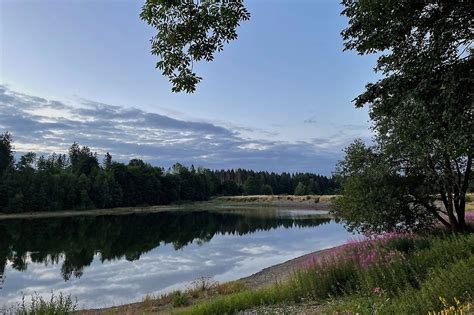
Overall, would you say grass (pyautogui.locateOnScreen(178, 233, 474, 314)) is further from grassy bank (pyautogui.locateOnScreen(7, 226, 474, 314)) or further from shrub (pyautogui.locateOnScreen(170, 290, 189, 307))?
shrub (pyautogui.locateOnScreen(170, 290, 189, 307))

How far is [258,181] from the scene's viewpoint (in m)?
161

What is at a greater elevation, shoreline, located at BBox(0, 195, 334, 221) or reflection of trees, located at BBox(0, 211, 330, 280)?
shoreline, located at BBox(0, 195, 334, 221)

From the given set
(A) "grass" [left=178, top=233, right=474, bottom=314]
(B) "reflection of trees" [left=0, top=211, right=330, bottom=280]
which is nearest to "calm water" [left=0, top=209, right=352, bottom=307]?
(B) "reflection of trees" [left=0, top=211, right=330, bottom=280]

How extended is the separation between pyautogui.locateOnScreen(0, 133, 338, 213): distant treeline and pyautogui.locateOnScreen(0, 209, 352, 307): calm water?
125 ft

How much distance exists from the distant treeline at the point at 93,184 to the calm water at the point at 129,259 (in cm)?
3817

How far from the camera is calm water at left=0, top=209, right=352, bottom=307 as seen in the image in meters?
20.5

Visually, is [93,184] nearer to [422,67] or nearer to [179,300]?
[179,300]

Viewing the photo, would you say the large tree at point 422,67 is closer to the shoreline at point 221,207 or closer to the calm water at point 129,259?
the calm water at point 129,259

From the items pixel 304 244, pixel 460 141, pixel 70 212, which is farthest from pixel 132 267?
pixel 70 212

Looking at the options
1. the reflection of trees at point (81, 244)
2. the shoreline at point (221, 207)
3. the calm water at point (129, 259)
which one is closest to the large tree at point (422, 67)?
the calm water at point (129, 259)

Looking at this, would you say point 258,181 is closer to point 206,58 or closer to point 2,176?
A: point 2,176

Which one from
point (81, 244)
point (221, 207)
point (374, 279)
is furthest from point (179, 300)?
point (221, 207)

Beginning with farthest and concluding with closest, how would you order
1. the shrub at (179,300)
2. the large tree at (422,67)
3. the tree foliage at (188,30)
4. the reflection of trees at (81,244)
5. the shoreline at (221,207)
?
1. the shoreline at (221,207)
2. the reflection of trees at (81,244)
3. the shrub at (179,300)
4. the large tree at (422,67)
5. the tree foliage at (188,30)

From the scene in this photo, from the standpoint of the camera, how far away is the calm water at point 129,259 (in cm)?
2052
